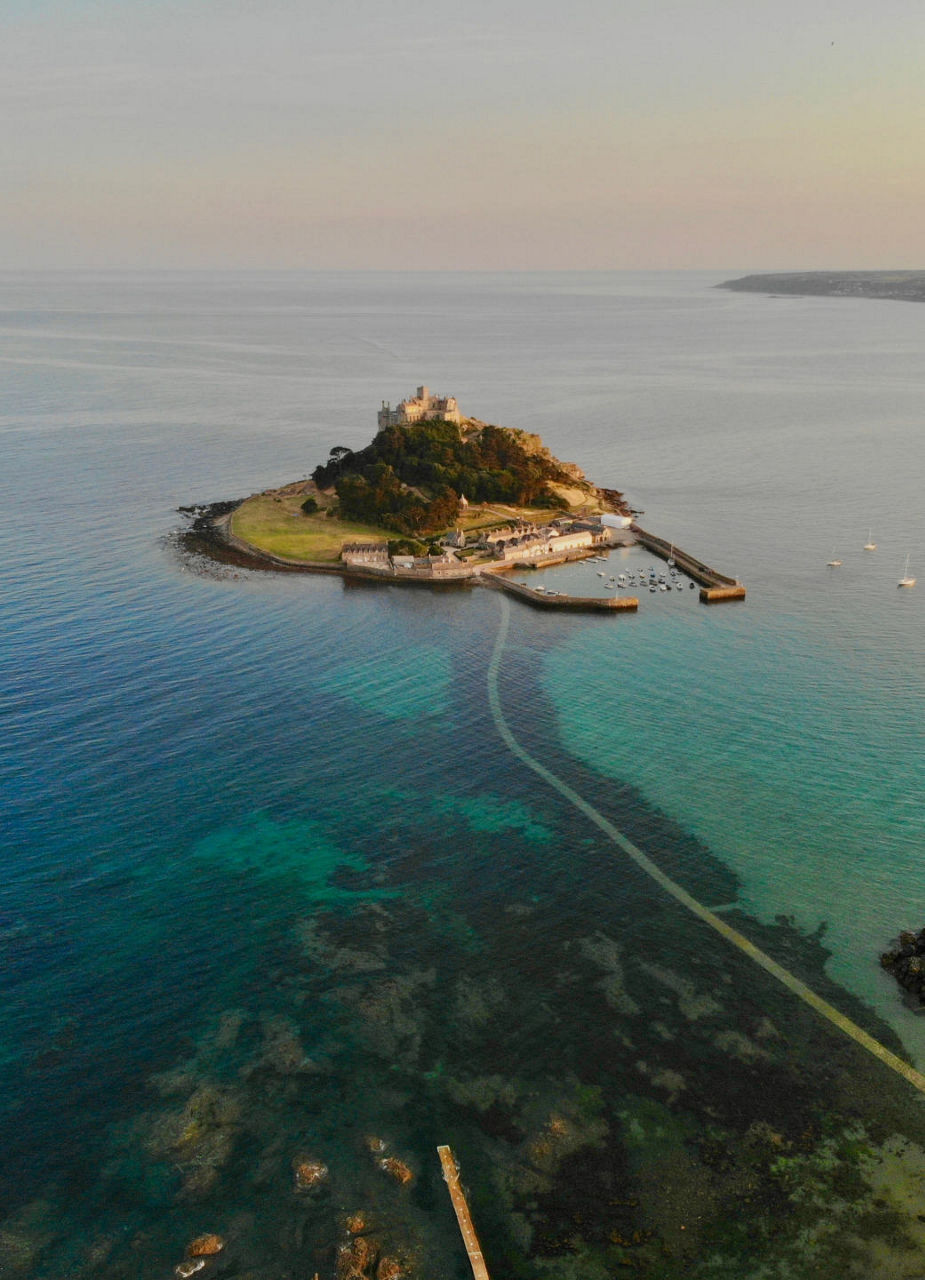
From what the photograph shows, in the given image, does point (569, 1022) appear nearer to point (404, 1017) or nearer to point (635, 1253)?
point (404, 1017)

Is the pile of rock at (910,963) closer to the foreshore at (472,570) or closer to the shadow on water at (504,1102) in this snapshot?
the shadow on water at (504,1102)

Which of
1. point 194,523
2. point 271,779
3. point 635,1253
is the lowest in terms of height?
point 635,1253

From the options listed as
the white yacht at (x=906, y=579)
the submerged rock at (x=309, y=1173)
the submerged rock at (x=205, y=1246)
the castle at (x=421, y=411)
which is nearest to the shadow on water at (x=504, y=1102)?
the submerged rock at (x=309, y=1173)

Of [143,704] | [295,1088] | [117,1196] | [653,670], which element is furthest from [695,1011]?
[143,704]

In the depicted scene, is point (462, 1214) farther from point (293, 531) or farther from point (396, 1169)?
point (293, 531)

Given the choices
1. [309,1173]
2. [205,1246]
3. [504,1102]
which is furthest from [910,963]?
[205,1246]

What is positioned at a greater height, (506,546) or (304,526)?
(304,526)
